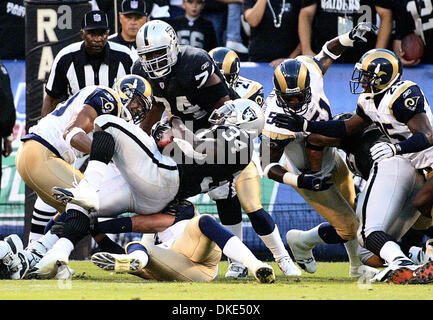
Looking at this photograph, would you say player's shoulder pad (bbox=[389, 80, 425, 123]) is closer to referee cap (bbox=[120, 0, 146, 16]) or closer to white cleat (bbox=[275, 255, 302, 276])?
white cleat (bbox=[275, 255, 302, 276])

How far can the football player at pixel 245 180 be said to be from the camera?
738cm

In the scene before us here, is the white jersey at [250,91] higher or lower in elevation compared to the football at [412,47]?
lower

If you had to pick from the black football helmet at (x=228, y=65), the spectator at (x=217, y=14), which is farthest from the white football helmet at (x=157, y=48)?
the spectator at (x=217, y=14)

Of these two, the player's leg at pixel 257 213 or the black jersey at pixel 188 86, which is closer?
the black jersey at pixel 188 86

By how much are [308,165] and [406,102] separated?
1302 millimetres

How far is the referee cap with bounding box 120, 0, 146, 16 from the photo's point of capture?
360 inches

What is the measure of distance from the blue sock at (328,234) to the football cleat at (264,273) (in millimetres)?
1526

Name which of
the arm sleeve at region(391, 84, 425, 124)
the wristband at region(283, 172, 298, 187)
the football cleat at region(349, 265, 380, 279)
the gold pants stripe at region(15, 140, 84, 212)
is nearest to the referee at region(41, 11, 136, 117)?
the gold pants stripe at region(15, 140, 84, 212)

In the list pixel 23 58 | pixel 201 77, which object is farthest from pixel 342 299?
pixel 23 58

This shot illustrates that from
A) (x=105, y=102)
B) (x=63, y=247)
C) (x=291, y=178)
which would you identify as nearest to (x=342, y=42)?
(x=291, y=178)

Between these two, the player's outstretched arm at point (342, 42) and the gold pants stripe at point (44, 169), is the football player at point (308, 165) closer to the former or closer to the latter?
the player's outstretched arm at point (342, 42)

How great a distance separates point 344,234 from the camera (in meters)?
7.51

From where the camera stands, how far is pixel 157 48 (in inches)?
267
